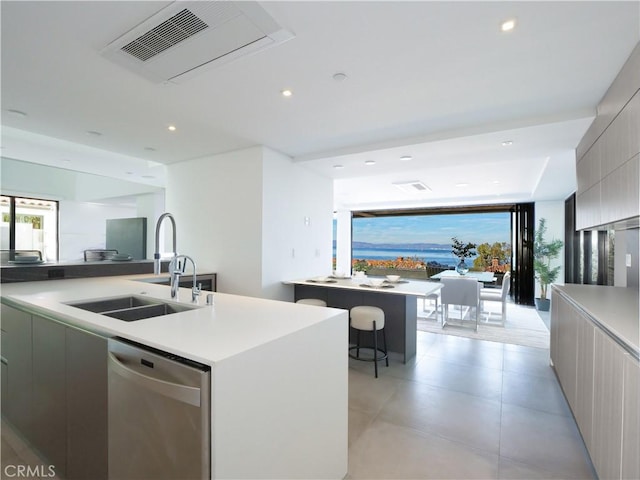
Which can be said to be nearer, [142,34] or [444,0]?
[444,0]

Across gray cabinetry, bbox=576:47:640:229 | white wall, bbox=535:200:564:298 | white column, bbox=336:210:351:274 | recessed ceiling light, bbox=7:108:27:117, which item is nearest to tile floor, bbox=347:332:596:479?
gray cabinetry, bbox=576:47:640:229

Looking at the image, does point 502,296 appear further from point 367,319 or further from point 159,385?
point 159,385

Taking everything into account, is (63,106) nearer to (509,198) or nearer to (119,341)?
(119,341)

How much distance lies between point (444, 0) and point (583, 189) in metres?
2.50

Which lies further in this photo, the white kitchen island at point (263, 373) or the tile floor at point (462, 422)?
the tile floor at point (462, 422)

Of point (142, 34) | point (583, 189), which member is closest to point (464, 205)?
point (583, 189)

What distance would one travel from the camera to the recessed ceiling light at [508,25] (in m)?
1.73

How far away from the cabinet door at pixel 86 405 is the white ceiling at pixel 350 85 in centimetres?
172

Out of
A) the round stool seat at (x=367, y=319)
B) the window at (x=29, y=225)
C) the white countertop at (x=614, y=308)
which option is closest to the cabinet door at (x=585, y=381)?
the white countertop at (x=614, y=308)

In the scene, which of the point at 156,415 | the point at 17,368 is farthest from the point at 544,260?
the point at 17,368

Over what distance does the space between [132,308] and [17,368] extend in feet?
2.62

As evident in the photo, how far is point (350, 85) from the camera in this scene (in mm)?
2451

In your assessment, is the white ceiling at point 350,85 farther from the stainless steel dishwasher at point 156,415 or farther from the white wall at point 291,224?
the stainless steel dishwasher at point 156,415

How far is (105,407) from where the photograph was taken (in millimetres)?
1438
